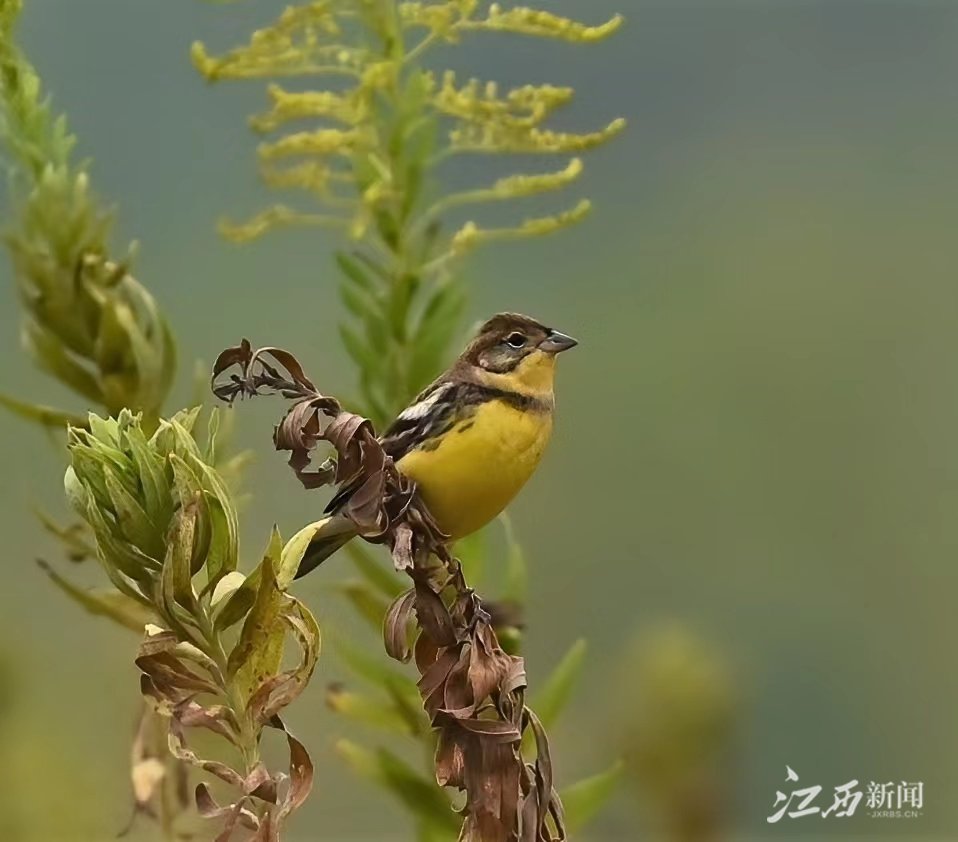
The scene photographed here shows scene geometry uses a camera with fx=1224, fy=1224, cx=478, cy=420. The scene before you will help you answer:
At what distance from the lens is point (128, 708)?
1144 millimetres

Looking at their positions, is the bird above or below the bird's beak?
below

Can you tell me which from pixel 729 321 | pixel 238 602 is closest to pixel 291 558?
pixel 238 602

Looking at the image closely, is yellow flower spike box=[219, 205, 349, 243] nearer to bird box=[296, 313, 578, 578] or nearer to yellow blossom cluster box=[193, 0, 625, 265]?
yellow blossom cluster box=[193, 0, 625, 265]

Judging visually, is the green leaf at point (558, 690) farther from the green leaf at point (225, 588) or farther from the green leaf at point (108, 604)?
the green leaf at point (225, 588)

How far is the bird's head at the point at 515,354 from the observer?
667mm

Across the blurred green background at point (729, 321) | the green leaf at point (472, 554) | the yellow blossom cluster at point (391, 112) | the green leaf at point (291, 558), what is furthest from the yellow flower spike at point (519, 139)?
the blurred green background at point (729, 321)

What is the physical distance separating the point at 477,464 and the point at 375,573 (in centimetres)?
8

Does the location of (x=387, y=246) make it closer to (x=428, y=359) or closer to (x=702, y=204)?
(x=428, y=359)

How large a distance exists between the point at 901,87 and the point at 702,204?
245mm

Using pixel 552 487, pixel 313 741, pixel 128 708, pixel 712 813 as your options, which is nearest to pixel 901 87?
pixel 552 487

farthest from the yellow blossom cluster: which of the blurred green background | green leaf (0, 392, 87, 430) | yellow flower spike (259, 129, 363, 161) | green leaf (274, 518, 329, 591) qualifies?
the blurred green background

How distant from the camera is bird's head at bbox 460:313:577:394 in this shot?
667 millimetres

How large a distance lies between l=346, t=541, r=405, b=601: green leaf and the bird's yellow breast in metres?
0.05

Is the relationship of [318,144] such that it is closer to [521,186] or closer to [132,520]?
[521,186]
